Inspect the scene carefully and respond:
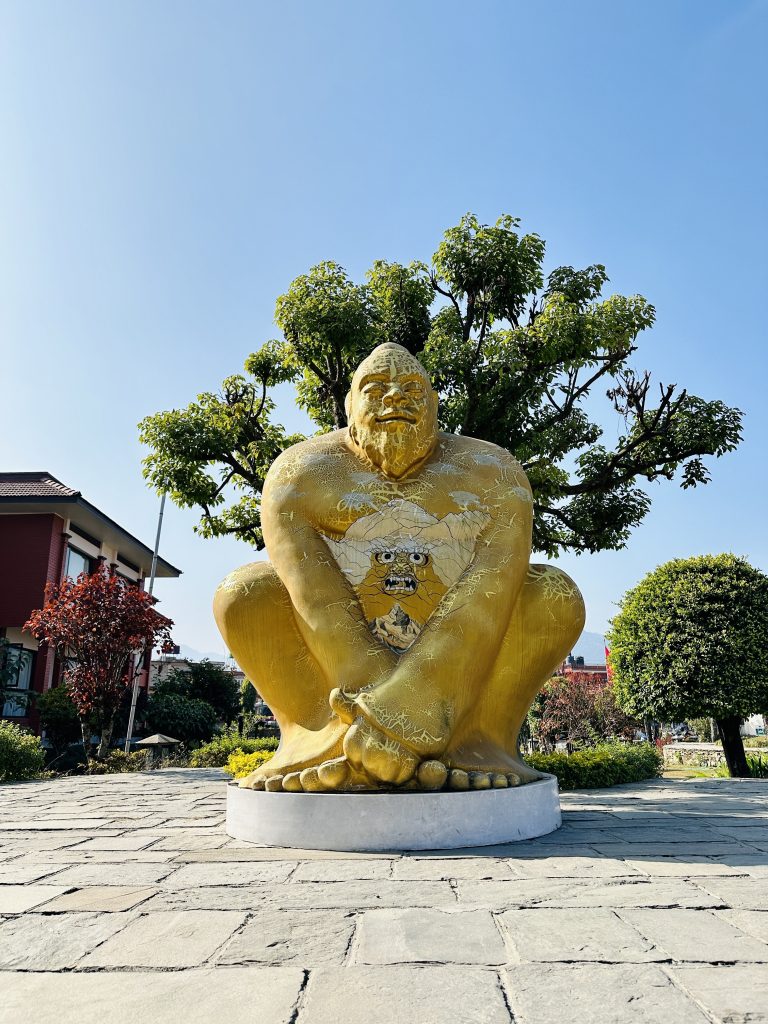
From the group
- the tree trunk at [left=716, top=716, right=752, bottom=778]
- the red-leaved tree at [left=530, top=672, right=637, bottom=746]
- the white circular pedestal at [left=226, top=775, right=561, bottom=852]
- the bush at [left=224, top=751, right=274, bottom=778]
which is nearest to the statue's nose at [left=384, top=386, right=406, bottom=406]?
the white circular pedestal at [left=226, top=775, right=561, bottom=852]

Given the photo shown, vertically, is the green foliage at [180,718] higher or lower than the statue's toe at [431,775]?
higher

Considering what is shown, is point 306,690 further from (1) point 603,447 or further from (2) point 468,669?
(1) point 603,447

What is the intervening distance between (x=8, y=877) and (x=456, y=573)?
268cm

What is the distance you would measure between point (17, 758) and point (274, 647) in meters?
5.71

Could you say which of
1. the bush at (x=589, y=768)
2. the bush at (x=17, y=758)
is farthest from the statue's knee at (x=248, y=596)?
the bush at (x=17, y=758)

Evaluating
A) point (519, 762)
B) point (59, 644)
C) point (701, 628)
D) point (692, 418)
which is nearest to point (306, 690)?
point (519, 762)

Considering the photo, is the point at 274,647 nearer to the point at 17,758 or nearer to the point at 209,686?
the point at 17,758

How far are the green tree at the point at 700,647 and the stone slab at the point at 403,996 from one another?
9685mm

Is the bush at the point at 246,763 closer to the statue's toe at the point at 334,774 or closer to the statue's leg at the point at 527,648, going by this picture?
the statue's leg at the point at 527,648

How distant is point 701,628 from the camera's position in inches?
416

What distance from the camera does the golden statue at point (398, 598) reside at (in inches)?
154

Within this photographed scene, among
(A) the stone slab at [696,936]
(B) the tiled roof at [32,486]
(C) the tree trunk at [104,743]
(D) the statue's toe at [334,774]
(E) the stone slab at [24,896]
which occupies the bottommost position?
(A) the stone slab at [696,936]

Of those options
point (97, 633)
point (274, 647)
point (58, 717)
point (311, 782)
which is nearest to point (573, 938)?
point (311, 782)

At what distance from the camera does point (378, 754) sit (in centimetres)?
359
